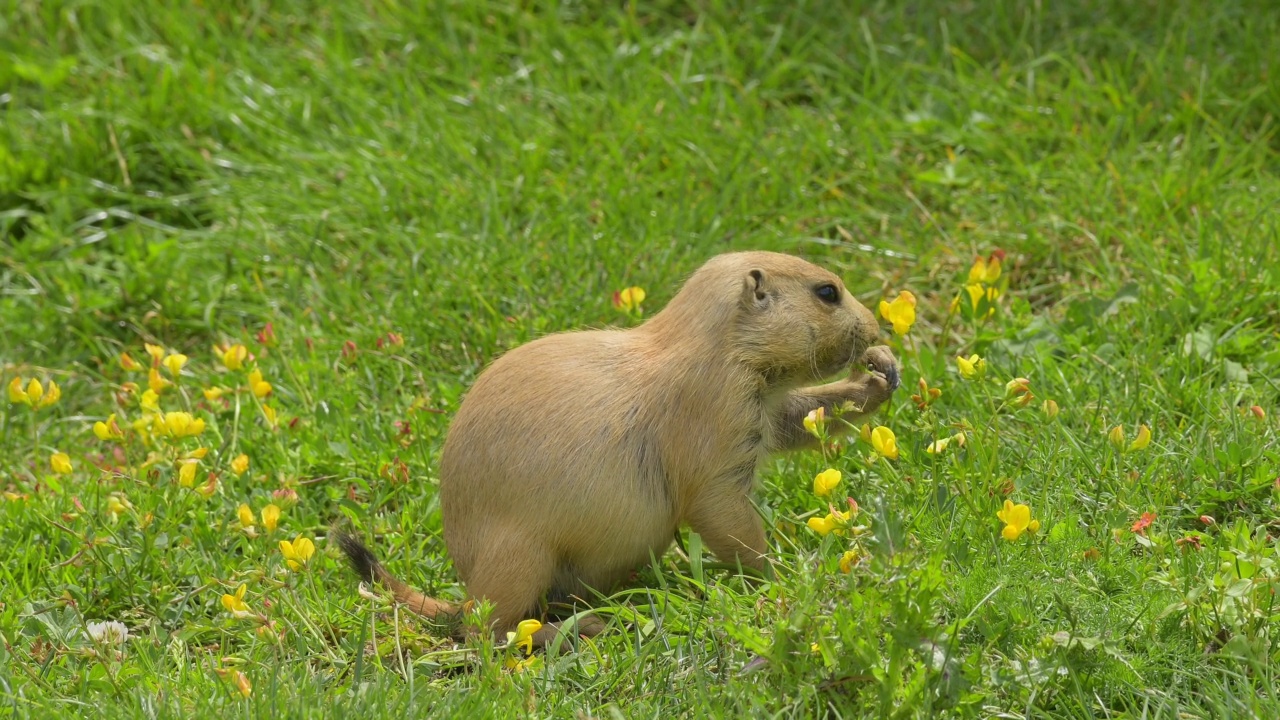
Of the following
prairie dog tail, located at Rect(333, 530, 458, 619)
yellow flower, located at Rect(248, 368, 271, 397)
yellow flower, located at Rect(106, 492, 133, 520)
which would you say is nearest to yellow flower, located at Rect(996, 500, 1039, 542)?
prairie dog tail, located at Rect(333, 530, 458, 619)

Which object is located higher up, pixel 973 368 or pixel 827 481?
pixel 973 368

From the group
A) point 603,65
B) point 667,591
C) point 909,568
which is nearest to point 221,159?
point 603,65

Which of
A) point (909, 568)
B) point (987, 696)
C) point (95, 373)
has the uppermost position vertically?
point (909, 568)

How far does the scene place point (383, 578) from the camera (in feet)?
14.7

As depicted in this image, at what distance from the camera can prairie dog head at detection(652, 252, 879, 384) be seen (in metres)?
4.55

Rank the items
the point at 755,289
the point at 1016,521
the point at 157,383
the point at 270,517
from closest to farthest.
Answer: the point at 1016,521, the point at 270,517, the point at 755,289, the point at 157,383

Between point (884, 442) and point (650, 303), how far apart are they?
6.44ft

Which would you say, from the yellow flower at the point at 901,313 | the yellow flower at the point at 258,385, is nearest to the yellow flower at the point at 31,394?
the yellow flower at the point at 258,385

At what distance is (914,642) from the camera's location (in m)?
3.49

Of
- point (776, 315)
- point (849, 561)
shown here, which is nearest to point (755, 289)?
point (776, 315)

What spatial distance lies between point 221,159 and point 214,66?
2.40ft

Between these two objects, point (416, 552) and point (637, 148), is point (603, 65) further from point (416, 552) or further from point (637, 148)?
point (416, 552)

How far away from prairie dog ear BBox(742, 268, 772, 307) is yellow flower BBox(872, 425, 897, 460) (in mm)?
647

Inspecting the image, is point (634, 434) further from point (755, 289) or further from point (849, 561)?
point (849, 561)
